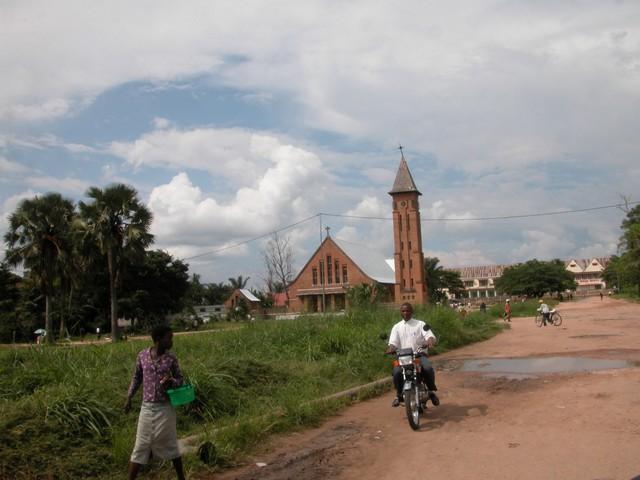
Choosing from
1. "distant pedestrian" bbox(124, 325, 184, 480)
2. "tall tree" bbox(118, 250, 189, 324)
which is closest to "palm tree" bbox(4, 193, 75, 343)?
"tall tree" bbox(118, 250, 189, 324)

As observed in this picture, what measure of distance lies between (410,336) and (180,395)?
399 centimetres

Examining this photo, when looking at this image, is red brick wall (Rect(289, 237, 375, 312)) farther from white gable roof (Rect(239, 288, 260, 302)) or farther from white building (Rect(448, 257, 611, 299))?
white building (Rect(448, 257, 611, 299))

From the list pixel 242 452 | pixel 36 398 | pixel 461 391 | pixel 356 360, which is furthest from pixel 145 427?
pixel 356 360

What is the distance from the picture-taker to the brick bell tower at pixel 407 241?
71500mm

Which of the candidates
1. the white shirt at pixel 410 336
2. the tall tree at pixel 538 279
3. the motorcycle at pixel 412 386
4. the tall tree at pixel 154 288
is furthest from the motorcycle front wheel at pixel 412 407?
the tall tree at pixel 538 279

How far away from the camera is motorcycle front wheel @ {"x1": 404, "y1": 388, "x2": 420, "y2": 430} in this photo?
779 centimetres

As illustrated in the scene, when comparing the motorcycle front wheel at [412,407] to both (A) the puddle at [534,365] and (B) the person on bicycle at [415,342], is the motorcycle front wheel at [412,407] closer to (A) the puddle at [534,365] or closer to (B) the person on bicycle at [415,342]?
(B) the person on bicycle at [415,342]

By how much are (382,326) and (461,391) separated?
24.1 feet

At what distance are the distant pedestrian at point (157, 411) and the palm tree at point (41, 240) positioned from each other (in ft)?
109

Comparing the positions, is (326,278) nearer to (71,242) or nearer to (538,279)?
(538,279)

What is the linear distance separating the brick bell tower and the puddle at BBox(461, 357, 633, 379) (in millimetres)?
56477

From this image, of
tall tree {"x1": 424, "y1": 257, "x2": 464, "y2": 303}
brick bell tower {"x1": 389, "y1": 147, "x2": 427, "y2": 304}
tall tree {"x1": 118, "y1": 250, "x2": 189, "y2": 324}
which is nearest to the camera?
tall tree {"x1": 118, "y1": 250, "x2": 189, "y2": 324}

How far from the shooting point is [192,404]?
8.61 metres

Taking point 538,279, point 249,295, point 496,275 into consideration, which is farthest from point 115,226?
point 496,275
